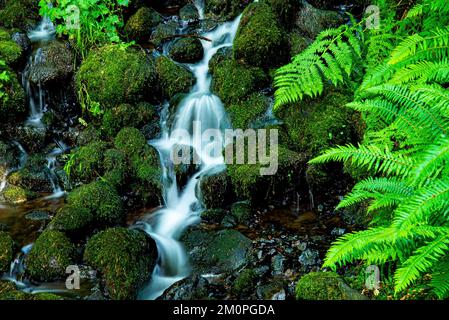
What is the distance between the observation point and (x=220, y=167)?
658 centimetres

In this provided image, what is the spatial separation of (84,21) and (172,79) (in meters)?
1.95

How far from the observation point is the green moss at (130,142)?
6.96 metres

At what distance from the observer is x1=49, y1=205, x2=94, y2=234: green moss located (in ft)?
18.1

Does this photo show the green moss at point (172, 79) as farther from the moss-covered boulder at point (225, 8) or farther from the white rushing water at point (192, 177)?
the moss-covered boulder at point (225, 8)

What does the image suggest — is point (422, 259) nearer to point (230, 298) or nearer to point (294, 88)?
point (230, 298)

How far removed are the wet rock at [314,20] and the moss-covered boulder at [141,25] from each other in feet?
10.4

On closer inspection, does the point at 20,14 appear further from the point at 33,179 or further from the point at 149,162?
the point at 149,162

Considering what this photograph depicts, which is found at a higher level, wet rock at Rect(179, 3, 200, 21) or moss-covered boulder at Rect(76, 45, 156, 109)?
wet rock at Rect(179, 3, 200, 21)

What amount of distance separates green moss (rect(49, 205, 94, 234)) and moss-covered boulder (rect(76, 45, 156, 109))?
2.39 metres

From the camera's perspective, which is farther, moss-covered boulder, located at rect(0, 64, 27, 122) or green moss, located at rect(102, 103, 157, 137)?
moss-covered boulder, located at rect(0, 64, 27, 122)

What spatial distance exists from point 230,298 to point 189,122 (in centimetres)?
361

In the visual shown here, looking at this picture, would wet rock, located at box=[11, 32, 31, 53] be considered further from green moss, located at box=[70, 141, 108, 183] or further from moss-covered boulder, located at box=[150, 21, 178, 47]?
green moss, located at box=[70, 141, 108, 183]

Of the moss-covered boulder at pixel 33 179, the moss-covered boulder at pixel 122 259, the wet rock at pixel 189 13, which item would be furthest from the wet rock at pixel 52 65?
the moss-covered boulder at pixel 122 259

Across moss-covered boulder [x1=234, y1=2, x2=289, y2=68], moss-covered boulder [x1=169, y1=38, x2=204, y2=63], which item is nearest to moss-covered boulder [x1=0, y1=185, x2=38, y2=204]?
moss-covered boulder [x1=169, y1=38, x2=204, y2=63]
